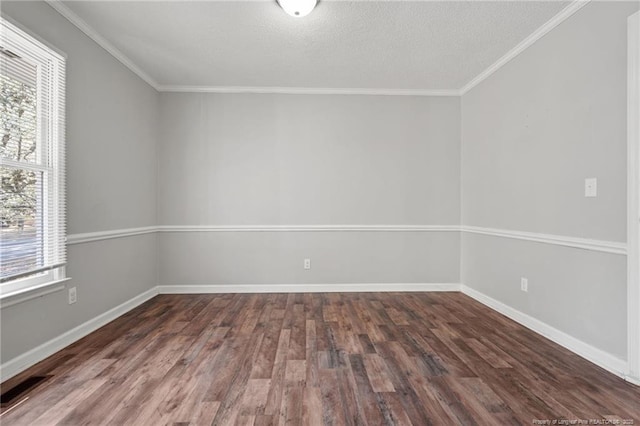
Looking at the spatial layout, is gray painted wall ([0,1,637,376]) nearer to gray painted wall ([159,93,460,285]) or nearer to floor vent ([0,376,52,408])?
gray painted wall ([159,93,460,285])

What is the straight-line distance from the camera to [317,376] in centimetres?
188

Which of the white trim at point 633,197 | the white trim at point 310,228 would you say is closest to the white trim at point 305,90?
the white trim at point 310,228

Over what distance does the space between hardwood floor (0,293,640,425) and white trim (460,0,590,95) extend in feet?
8.37

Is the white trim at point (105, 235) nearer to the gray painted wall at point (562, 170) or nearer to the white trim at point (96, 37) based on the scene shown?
the white trim at point (96, 37)

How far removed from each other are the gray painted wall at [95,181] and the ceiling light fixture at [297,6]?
1717mm

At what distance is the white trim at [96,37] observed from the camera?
88.2 inches

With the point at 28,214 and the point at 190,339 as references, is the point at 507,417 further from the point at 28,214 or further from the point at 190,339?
the point at 28,214

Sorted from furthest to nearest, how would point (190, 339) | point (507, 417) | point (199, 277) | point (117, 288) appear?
point (199, 277) → point (117, 288) → point (190, 339) → point (507, 417)

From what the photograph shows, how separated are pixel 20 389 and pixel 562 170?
3975 millimetres

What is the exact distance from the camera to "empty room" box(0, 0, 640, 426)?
181 cm

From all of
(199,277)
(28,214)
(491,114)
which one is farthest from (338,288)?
(28,214)

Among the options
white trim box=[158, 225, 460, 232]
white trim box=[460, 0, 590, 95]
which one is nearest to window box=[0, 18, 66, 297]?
white trim box=[158, 225, 460, 232]

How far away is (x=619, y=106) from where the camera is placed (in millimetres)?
1938

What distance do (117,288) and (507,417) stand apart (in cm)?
330
